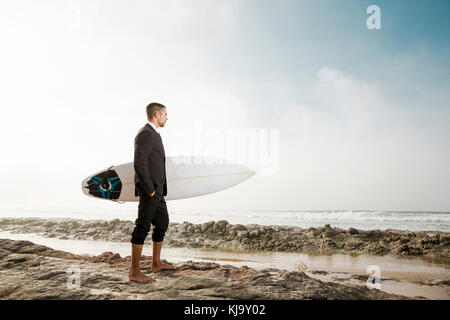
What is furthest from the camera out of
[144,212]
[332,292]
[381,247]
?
[381,247]

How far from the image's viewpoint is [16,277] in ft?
8.80

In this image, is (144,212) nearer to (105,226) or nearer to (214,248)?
(214,248)

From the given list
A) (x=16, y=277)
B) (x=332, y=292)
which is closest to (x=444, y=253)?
(x=332, y=292)

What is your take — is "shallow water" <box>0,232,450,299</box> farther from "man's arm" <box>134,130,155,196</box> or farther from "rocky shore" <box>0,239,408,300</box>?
"man's arm" <box>134,130,155,196</box>

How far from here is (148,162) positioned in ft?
9.06

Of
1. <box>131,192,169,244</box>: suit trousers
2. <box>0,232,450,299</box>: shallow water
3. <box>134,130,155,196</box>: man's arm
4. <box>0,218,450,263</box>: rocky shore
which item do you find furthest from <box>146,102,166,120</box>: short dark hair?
<box>0,218,450,263</box>: rocky shore

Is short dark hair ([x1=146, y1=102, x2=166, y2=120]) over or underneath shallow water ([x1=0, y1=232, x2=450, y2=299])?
over

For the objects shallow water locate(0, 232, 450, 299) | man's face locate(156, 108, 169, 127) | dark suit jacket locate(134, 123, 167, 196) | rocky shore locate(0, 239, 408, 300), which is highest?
man's face locate(156, 108, 169, 127)

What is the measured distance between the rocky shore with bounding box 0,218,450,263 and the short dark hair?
3369mm

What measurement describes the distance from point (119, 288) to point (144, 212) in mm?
696

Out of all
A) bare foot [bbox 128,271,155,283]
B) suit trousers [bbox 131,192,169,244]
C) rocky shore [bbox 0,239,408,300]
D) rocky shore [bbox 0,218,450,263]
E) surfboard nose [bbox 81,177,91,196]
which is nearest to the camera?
rocky shore [bbox 0,239,408,300]

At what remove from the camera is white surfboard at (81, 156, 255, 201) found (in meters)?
4.78

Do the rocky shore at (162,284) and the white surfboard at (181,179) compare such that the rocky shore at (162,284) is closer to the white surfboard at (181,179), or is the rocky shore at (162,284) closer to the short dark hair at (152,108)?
the short dark hair at (152,108)

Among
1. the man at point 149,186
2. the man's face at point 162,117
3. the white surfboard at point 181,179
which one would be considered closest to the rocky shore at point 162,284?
the man at point 149,186
